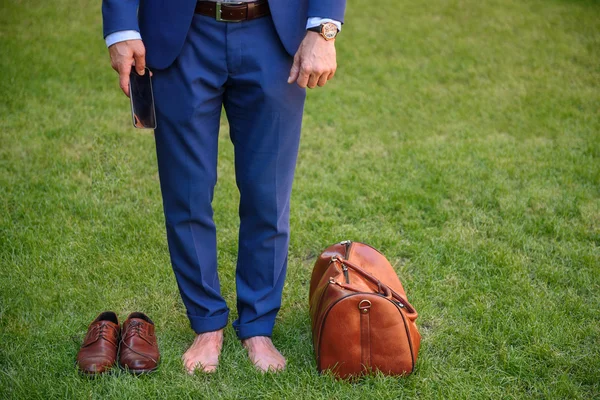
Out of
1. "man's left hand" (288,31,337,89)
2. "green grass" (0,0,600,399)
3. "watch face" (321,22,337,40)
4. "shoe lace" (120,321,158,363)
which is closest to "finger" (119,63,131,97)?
"man's left hand" (288,31,337,89)

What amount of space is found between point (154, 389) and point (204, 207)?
73 cm

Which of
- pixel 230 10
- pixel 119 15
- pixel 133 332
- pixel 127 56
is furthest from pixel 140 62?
pixel 133 332

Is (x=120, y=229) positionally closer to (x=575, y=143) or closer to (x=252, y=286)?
(x=252, y=286)

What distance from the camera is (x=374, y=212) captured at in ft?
12.6

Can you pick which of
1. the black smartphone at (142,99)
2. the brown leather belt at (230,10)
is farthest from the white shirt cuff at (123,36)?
the brown leather belt at (230,10)

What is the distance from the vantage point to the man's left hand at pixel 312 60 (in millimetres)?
2162

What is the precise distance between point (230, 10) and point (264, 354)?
1362 millimetres

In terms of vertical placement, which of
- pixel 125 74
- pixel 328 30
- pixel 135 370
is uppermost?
pixel 328 30

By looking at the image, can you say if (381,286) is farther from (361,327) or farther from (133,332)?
(133,332)

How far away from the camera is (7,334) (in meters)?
2.71

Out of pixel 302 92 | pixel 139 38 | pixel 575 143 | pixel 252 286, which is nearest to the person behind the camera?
pixel 139 38

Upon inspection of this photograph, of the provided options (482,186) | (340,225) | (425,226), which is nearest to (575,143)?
(482,186)

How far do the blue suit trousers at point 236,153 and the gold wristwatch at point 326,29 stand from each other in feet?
0.51

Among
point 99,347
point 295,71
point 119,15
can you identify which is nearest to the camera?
point 119,15
